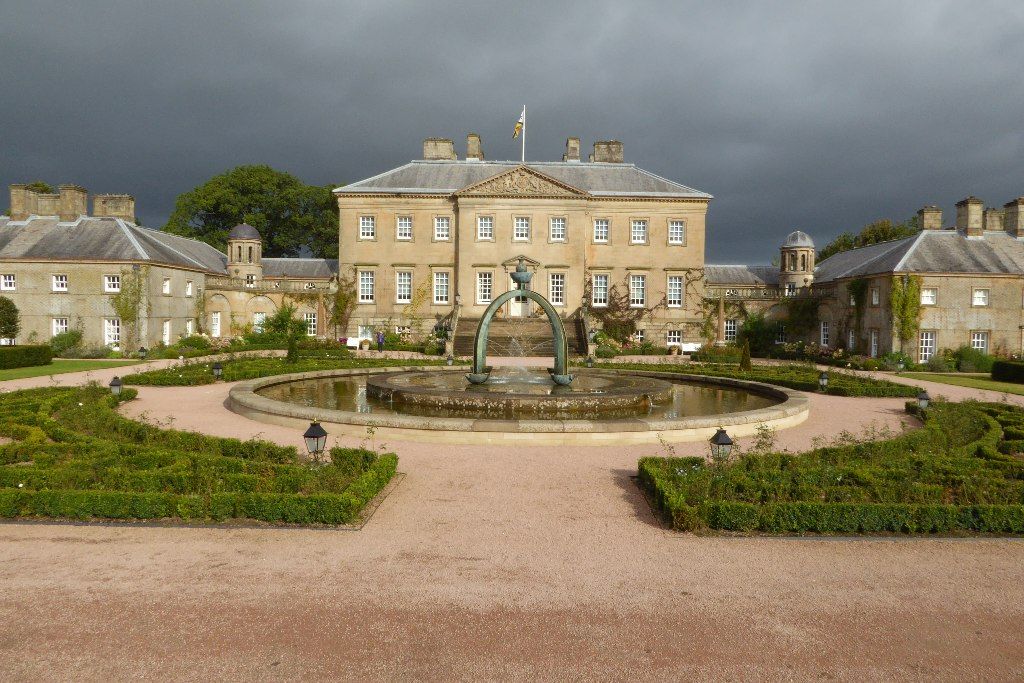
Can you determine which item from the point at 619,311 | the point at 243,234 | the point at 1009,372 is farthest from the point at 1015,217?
the point at 243,234

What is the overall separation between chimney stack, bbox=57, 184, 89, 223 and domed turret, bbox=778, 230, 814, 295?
43.8 metres

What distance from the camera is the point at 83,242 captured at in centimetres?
3622

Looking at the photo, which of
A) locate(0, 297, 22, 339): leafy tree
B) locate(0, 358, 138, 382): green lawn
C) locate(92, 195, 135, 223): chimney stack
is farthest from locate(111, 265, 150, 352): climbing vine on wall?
locate(92, 195, 135, 223): chimney stack

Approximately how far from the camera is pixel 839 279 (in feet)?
128

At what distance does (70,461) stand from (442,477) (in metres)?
5.27

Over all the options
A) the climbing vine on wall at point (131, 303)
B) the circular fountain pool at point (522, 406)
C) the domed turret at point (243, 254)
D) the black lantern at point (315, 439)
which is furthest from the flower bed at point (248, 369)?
the domed turret at point (243, 254)

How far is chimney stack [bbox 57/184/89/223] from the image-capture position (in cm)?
3778

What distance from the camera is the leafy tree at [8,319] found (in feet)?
109

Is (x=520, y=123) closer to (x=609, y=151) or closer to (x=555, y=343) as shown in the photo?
(x=609, y=151)

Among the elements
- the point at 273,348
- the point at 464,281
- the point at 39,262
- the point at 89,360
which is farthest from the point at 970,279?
the point at 39,262

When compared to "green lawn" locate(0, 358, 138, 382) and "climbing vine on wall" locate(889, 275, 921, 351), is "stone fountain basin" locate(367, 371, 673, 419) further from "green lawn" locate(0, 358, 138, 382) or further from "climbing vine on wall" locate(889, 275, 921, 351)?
"climbing vine on wall" locate(889, 275, 921, 351)

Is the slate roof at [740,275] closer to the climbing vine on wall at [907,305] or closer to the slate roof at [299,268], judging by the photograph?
the climbing vine on wall at [907,305]

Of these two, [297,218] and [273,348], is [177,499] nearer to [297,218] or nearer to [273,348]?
[273,348]

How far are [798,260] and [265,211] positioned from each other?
45.5 metres
